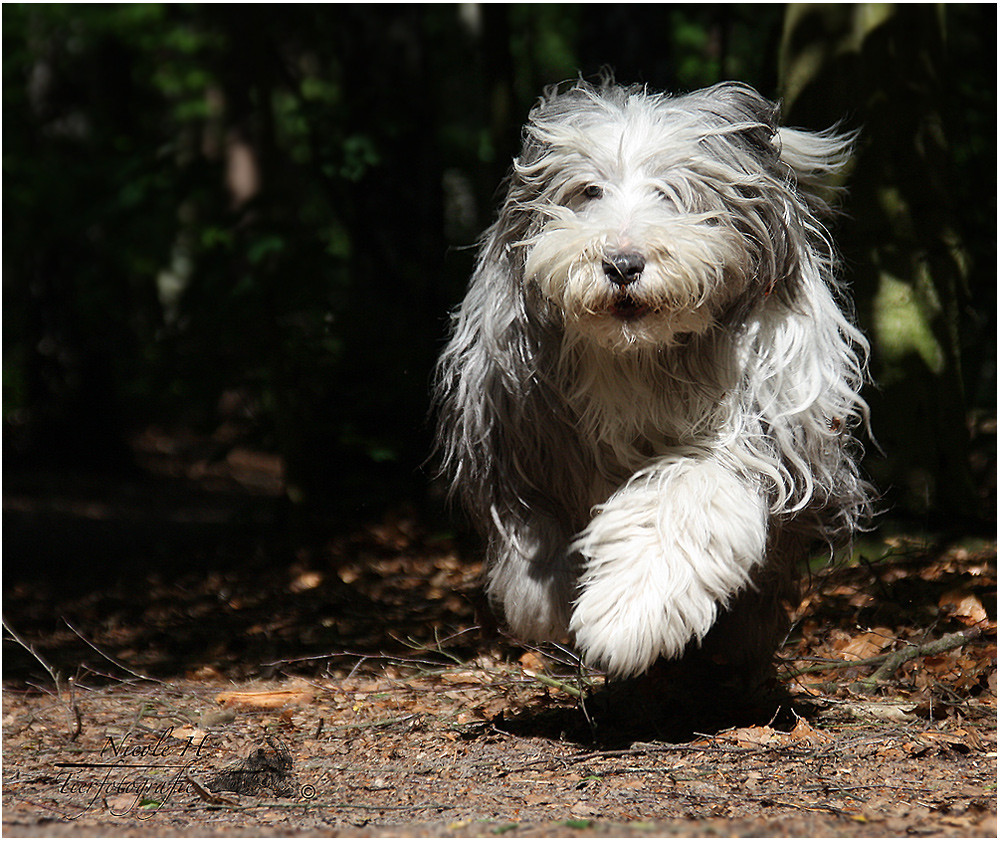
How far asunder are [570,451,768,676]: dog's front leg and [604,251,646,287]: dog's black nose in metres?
0.70

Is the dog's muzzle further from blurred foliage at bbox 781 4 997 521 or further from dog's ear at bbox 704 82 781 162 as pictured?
blurred foliage at bbox 781 4 997 521

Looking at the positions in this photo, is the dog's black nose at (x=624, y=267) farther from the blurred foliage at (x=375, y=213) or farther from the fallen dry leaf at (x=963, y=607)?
the fallen dry leaf at (x=963, y=607)

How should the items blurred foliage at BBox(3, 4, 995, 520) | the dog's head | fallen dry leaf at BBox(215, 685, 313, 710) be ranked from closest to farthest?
the dog's head, fallen dry leaf at BBox(215, 685, 313, 710), blurred foliage at BBox(3, 4, 995, 520)

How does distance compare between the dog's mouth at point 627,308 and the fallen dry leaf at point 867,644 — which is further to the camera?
the fallen dry leaf at point 867,644

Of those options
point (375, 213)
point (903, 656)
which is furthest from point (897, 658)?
point (375, 213)

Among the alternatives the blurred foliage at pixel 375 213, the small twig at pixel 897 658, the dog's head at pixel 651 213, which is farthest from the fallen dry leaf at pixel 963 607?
the dog's head at pixel 651 213

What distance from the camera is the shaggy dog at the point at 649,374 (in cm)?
324

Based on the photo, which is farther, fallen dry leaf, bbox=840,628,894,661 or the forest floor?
fallen dry leaf, bbox=840,628,894,661

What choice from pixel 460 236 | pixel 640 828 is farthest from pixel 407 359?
pixel 640 828

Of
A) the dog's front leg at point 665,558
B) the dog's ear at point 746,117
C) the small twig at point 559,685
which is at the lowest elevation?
the small twig at point 559,685

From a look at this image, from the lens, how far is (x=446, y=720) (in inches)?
158

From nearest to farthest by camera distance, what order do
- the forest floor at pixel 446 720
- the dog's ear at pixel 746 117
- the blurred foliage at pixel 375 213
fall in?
the forest floor at pixel 446 720 < the dog's ear at pixel 746 117 < the blurred foliage at pixel 375 213

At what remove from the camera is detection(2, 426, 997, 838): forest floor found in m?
3.03

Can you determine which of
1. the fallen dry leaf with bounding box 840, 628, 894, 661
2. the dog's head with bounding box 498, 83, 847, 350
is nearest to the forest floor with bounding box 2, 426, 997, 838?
the fallen dry leaf with bounding box 840, 628, 894, 661
